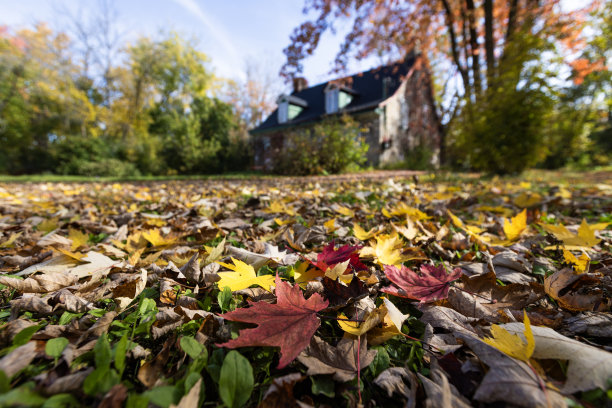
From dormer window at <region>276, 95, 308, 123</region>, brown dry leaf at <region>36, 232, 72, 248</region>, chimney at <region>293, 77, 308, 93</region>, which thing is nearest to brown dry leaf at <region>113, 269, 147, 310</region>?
brown dry leaf at <region>36, 232, 72, 248</region>

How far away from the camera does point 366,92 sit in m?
16.9

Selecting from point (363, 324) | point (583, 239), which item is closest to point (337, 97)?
point (583, 239)

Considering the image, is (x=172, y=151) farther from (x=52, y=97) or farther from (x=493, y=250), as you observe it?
(x=493, y=250)

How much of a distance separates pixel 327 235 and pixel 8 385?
1201 mm

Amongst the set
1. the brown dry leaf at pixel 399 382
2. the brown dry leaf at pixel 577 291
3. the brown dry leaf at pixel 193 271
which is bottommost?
the brown dry leaf at pixel 399 382

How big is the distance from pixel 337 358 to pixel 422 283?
39 centimetres

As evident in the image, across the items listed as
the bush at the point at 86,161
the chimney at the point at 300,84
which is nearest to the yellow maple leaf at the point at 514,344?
the bush at the point at 86,161

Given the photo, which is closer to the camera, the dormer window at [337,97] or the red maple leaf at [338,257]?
the red maple leaf at [338,257]

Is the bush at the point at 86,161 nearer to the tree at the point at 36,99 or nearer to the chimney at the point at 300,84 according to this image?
the tree at the point at 36,99

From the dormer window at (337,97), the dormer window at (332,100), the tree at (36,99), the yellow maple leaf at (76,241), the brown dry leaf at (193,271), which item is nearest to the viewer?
the brown dry leaf at (193,271)

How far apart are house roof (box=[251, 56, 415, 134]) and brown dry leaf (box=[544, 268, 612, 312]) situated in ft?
47.3

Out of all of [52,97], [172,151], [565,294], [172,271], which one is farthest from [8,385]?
[52,97]

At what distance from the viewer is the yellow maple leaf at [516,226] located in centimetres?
127

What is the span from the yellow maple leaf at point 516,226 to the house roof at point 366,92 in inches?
549
